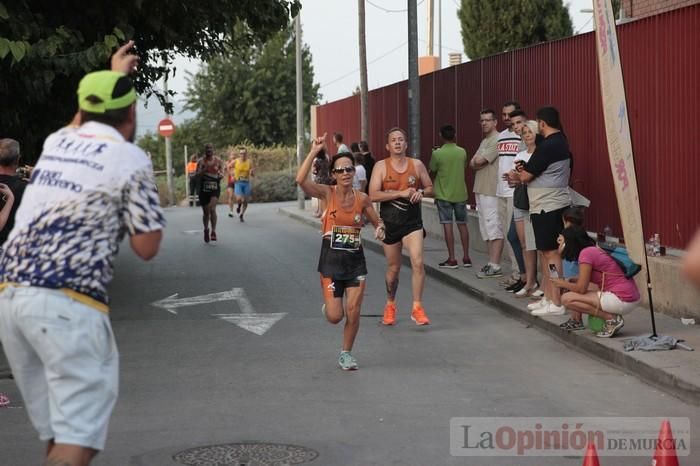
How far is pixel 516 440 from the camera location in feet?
24.6

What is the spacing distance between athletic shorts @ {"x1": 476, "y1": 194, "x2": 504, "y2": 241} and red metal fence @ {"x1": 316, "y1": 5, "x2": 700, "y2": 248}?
1.14m

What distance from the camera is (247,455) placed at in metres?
7.04

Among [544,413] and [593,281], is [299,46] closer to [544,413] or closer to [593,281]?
[593,281]

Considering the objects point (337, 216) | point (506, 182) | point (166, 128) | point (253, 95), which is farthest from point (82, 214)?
point (253, 95)

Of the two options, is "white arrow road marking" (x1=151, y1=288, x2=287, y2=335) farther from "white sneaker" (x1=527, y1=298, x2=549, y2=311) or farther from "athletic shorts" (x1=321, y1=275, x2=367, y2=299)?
"white sneaker" (x1=527, y1=298, x2=549, y2=311)

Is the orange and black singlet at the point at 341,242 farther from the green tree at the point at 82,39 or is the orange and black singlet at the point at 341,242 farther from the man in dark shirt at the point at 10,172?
the green tree at the point at 82,39

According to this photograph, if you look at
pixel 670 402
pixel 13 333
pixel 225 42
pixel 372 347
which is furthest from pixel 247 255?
pixel 13 333

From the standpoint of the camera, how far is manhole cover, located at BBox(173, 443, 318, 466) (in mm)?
6891

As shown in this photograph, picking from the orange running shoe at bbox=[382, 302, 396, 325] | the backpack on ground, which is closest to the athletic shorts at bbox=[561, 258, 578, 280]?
the backpack on ground

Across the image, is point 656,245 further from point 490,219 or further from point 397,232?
point 490,219

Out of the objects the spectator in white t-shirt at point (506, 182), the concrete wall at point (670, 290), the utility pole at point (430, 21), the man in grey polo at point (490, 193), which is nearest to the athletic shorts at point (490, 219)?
the man in grey polo at point (490, 193)

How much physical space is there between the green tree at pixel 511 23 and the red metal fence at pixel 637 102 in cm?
2572

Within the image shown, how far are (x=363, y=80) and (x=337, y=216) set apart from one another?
19598mm

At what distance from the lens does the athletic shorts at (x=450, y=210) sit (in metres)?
16.7
